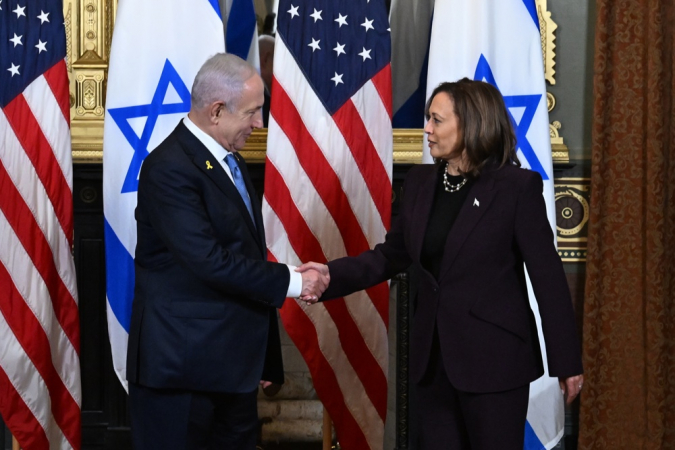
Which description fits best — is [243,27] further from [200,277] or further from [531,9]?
[200,277]

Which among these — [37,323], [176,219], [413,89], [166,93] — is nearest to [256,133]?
[166,93]

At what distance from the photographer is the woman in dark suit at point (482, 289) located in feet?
7.98

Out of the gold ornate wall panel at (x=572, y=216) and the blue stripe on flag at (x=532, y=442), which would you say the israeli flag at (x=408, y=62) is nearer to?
the gold ornate wall panel at (x=572, y=216)

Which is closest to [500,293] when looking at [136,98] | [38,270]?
[136,98]

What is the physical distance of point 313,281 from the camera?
9.17 ft

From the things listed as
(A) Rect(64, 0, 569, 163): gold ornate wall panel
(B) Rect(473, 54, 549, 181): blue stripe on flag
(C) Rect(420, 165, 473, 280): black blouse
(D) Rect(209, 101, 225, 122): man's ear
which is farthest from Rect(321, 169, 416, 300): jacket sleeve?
(A) Rect(64, 0, 569, 163): gold ornate wall panel

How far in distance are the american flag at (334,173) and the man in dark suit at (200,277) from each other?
0.84 meters

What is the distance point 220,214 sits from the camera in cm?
256

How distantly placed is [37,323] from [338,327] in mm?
1237

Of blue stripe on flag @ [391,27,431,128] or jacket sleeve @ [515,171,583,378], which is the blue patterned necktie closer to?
jacket sleeve @ [515,171,583,378]

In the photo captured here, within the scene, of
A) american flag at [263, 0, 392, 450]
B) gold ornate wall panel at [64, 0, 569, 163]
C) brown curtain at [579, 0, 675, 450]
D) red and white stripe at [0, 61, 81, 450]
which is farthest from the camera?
gold ornate wall panel at [64, 0, 569, 163]

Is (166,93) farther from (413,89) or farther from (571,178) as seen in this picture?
(571,178)

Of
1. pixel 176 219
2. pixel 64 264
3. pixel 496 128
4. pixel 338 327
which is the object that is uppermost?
pixel 496 128

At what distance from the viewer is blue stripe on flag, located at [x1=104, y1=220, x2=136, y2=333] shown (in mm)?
3486
